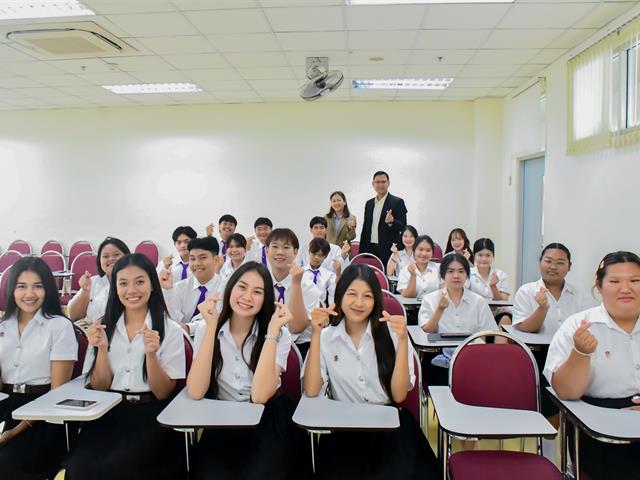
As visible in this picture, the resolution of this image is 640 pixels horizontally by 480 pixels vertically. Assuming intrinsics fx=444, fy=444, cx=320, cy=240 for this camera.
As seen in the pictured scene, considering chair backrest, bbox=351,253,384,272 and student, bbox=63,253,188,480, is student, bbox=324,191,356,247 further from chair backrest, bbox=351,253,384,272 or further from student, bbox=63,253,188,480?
student, bbox=63,253,188,480

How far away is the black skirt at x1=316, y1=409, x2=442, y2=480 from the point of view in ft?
5.57

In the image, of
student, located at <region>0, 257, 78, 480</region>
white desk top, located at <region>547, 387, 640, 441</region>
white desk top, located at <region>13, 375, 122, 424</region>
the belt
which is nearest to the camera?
white desk top, located at <region>547, 387, 640, 441</region>

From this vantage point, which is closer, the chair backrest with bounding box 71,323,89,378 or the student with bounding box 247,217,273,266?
the chair backrest with bounding box 71,323,89,378

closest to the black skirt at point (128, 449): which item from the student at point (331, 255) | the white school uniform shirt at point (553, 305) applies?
the white school uniform shirt at point (553, 305)

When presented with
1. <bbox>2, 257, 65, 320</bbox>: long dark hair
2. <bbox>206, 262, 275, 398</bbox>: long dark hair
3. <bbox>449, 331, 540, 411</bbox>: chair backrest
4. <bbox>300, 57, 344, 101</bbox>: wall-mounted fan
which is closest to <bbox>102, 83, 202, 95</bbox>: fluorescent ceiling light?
<bbox>300, 57, 344, 101</bbox>: wall-mounted fan

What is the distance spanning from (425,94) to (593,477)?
6.07 m

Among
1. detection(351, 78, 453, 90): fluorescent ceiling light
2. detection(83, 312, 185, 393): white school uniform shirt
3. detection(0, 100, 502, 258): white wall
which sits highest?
detection(351, 78, 453, 90): fluorescent ceiling light

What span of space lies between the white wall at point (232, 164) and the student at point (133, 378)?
17.9 feet

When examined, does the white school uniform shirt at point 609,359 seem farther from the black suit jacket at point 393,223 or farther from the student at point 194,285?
the black suit jacket at point 393,223

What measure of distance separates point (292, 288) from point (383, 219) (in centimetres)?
301

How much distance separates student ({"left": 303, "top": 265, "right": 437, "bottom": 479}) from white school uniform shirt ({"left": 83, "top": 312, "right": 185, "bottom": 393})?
2.13 feet

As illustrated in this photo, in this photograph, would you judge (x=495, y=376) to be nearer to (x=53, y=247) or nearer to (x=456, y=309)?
(x=456, y=309)

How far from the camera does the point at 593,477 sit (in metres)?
1.76

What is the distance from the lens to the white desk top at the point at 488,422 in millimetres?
1604
